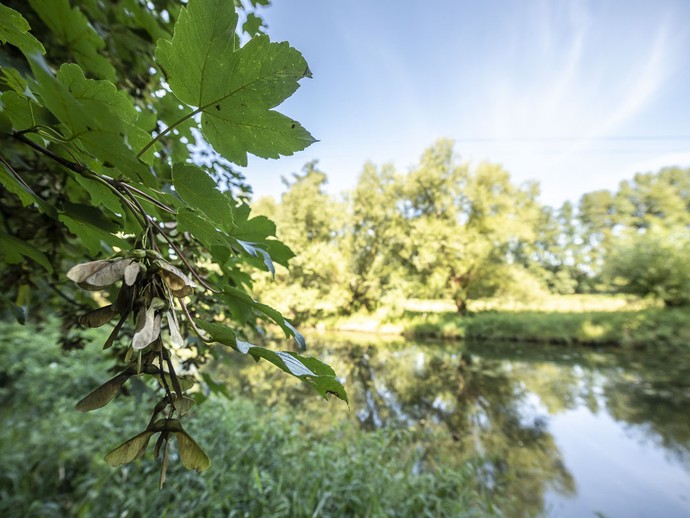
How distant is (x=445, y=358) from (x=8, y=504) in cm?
908

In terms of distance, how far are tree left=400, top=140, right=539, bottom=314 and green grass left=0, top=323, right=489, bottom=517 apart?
11.6 meters

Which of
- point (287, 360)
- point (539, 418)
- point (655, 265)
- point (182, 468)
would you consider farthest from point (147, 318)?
point (655, 265)

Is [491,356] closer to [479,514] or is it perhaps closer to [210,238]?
[479,514]

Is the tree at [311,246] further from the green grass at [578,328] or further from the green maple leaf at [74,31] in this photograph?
the green maple leaf at [74,31]

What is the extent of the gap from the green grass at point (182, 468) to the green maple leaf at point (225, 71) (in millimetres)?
2518

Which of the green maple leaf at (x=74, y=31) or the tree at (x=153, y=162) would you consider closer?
the tree at (x=153, y=162)

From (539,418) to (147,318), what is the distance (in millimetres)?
6886

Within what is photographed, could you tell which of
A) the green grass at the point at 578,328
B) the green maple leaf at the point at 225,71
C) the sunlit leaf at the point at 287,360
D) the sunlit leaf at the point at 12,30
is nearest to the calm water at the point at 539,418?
the green grass at the point at 578,328

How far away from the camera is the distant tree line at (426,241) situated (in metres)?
12.3

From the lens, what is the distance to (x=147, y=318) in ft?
0.79

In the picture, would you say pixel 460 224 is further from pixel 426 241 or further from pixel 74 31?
pixel 74 31

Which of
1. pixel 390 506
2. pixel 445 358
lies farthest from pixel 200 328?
pixel 445 358

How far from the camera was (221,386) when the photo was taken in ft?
3.42

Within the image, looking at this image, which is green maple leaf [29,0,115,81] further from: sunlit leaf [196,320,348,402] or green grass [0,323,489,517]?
green grass [0,323,489,517]
